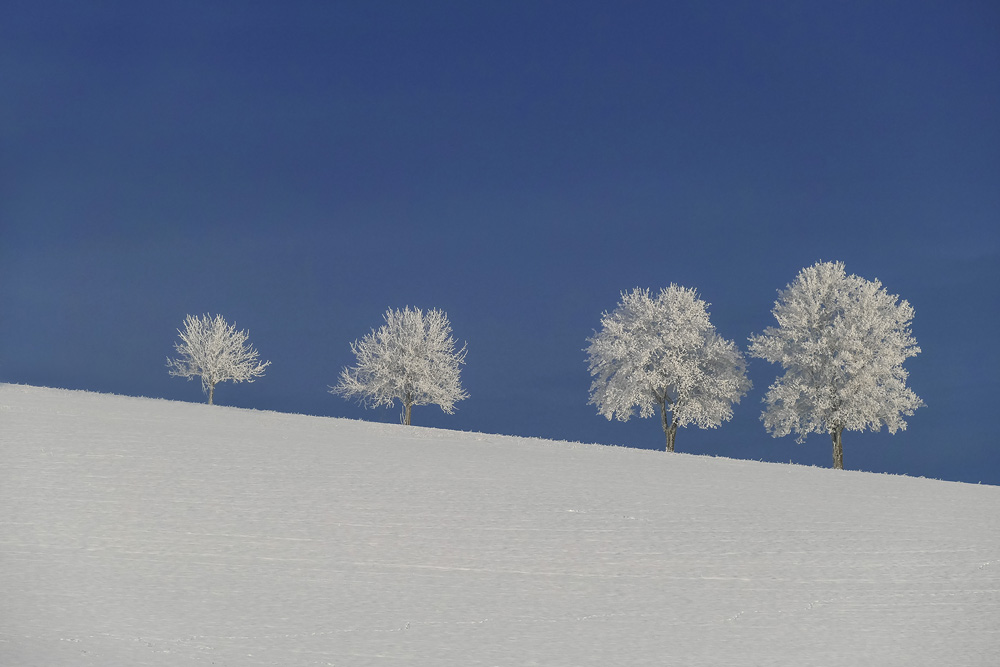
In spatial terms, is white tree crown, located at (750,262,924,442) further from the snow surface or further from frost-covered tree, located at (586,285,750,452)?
the snow surface

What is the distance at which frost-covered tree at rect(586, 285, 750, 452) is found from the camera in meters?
45.5

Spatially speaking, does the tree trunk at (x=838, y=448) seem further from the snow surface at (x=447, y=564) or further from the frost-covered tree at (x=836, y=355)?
the snow surface at (x=447, y=564)

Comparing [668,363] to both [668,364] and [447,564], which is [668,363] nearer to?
[668,364]

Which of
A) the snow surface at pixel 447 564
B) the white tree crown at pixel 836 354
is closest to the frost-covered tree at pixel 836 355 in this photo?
the white tree crown at pixel 836 354

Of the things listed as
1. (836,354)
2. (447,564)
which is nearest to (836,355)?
(836,354)

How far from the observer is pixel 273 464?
822 inches

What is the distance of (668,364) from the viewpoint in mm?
45781

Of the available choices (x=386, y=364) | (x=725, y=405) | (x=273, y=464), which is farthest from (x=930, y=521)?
(x=386, y=364)

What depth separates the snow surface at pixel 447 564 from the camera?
9.39 m

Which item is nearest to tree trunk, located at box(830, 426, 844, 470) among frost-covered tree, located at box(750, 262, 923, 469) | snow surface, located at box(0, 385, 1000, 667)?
frost-covered tree, located at box(750, 262, 923, 469)

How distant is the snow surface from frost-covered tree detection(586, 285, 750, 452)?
2142 cm

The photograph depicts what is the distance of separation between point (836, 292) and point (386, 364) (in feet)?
84.5

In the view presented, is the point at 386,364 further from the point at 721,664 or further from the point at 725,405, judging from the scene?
the point at 721,664

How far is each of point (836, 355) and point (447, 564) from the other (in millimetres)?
36041
